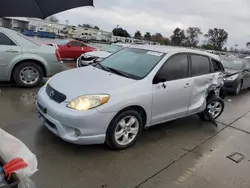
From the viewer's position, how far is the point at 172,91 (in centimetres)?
418

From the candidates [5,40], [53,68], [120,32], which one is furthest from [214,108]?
[120,32]

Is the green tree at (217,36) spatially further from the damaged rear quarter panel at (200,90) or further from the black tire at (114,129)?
the black tire at (114,129)

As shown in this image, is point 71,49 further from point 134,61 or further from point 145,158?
point 145,158

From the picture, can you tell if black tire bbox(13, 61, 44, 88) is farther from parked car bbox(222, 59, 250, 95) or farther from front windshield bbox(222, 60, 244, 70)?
front windshield bbox(222, 60, 244, 70)

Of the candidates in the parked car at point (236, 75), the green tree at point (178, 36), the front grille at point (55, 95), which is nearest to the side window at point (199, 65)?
the front grille at point (55, 95)

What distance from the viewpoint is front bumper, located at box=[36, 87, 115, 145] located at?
3.24 meters

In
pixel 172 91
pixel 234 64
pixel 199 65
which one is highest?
pixel 199 65

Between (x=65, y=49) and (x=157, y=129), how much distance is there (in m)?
10.9

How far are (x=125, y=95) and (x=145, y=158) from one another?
0.98m

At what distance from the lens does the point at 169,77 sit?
4.21m

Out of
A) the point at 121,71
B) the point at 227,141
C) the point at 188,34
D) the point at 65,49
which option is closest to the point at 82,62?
the point at 65,49

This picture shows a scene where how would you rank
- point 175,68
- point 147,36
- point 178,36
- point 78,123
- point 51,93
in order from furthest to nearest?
point 147,36 < point 178,36 < point 175,68 < point 51,93 < point 78,123

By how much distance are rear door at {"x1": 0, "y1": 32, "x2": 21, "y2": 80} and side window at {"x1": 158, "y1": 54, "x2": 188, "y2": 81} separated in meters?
3.97

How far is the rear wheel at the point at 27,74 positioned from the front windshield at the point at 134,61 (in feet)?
8.47
